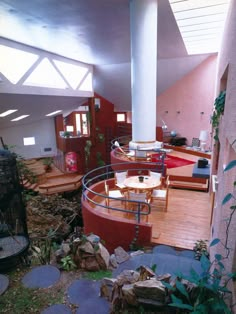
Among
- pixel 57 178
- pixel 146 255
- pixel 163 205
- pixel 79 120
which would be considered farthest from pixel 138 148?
pixel 79 120

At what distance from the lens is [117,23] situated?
5.43 m

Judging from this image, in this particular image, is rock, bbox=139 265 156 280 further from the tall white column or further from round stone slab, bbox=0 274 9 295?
the tall white column

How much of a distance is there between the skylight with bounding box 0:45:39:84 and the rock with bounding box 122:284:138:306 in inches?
249

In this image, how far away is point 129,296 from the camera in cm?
207

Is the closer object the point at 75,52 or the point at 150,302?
the point at 150,302

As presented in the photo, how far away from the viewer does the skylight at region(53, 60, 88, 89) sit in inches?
334

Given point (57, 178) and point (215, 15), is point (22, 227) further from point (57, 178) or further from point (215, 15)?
point (57, 178)

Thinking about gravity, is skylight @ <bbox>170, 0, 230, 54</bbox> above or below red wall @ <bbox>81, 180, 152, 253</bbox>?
above

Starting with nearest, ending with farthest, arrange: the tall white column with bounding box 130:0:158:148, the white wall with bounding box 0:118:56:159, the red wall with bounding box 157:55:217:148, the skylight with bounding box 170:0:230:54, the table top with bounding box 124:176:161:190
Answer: the table top with bounding box 124:176:161:190 < the tall white column with bounding box 130:0:158:148 < the skylight with bounding box 170:0:230:54 < the red wall with bounding box 157:55:217:148 < the white wall with bounding box 0:118:56:159

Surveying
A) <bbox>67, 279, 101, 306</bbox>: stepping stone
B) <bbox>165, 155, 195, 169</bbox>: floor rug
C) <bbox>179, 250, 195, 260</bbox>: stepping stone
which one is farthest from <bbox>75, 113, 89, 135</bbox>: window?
<bbox>67, 279, 101, 306</bbox>: stepping stone

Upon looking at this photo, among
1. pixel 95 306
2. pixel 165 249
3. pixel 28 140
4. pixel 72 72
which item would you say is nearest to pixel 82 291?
pixel 95 306

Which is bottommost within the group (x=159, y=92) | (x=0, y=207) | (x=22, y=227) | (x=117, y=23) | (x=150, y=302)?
(x=150, y=302)

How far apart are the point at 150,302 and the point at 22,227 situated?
2.09 meters

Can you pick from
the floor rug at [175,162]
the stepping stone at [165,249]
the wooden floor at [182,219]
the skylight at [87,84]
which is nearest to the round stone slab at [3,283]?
the stepping stone at [165,249]
